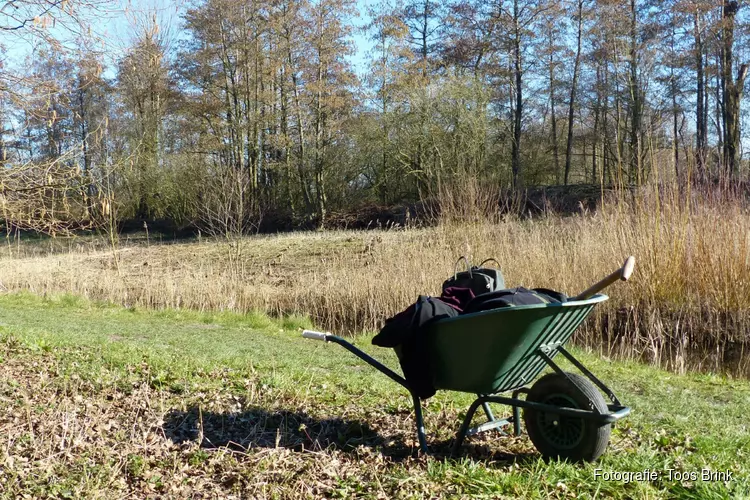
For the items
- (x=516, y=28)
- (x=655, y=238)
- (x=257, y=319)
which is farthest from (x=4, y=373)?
(x=516, y=28)

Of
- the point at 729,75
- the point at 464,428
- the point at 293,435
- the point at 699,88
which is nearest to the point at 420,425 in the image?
the point at 464,428

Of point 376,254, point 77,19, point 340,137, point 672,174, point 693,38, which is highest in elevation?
point 693,38

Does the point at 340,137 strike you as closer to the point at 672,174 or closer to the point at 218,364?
the point at 672,174

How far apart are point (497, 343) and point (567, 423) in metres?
0.61

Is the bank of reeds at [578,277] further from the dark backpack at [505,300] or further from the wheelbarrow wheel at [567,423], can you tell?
the dark backpack at [505,300]

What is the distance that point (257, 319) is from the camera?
10.4m

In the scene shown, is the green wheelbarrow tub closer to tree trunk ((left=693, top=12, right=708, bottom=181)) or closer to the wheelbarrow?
the wheelbarrow

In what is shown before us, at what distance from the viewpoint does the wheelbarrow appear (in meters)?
2.87

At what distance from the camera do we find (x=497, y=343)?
9.70 ft

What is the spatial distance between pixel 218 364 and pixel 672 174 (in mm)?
6755

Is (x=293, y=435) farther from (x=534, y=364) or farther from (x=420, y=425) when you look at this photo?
(x=534, y=364)

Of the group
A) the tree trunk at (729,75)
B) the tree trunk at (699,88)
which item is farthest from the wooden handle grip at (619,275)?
the tree trunk at (699,88)

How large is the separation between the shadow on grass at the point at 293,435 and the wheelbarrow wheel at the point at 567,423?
174 millimetres

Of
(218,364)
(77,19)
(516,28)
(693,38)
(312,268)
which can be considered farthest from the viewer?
(516,28)
